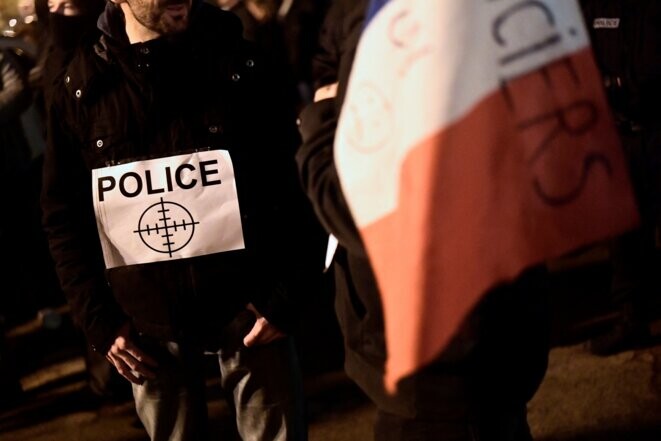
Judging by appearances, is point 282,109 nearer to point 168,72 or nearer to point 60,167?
point 168,72

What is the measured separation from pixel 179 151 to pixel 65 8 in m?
2.07

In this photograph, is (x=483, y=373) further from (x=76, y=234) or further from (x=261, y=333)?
(x=76, y=234)

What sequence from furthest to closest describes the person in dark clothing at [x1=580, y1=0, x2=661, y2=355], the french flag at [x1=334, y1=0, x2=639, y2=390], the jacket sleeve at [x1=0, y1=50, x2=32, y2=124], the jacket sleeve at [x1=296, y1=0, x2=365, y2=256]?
the jacket sleeve at [x1=0, y1=50, x2=32, y2=124] → the person in dark clothing at [x1=580, y1=0, x2=661, y2=355] → the jacket sleeve at [x1=296, y1=0, x2=365, y2=256] → the french flag at [x1=334, y1=0, x2=639, y2=390]

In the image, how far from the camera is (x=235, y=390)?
8.75 feet

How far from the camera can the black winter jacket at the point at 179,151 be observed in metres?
2.50

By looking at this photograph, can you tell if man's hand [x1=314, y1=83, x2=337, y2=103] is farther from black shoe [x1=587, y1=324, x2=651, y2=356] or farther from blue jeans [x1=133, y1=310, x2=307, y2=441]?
→ black shoe [x1=587, y1=324, x2=651, y2=356]

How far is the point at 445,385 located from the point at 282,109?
0.94m

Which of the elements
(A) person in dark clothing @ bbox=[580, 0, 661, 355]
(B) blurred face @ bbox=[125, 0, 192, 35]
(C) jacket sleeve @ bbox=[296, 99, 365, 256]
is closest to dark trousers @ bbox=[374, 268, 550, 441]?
(C) jacket sleeve @ bbox=[296, 99, 365, 256]

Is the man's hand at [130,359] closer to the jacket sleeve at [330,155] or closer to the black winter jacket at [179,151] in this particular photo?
the black winter jacket at [179,151]

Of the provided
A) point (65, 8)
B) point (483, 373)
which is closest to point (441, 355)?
point (483, 373)

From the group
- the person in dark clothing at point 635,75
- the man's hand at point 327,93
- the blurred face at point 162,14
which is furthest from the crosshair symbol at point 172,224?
the person in dark clothing at point 635,75

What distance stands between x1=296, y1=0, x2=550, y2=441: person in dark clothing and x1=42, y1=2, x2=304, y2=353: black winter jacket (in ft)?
1.41

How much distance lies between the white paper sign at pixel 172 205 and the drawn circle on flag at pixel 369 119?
836 mm

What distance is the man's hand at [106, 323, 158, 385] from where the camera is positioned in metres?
2.57
